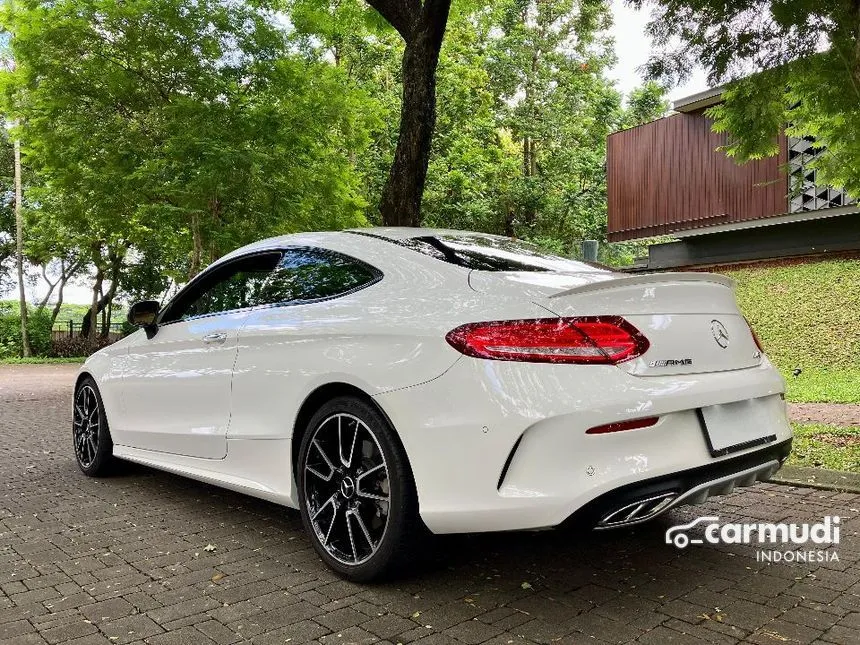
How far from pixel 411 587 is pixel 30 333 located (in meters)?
29.1

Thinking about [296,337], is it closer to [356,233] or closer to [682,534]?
[356,233]

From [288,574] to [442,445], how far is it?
3.88 feet

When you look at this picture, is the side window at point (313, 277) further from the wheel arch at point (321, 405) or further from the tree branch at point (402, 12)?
the tree branch at point (402, 12)

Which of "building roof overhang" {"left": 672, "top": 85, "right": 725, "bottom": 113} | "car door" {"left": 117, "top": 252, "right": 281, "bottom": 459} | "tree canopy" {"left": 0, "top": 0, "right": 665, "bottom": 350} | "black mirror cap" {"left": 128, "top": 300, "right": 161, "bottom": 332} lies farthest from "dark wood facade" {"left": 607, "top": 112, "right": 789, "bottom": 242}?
"car door" {"left": 117, "top": 252, "right": 281, "bottom": 459}

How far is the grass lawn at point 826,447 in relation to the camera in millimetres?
5723

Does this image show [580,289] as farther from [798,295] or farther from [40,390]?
[798,295]

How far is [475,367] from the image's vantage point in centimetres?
292

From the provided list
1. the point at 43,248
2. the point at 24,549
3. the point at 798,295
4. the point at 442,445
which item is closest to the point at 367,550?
the point at 442,445

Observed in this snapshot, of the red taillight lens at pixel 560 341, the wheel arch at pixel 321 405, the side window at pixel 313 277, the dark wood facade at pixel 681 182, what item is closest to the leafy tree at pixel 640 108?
the dark wood facade at pixel 681 182

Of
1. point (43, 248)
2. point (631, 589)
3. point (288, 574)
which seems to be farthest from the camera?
point (43, 248)

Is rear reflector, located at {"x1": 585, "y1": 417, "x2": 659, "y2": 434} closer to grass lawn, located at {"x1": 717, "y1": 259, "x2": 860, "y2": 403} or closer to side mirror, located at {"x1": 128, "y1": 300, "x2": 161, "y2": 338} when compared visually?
side mirror, located at {"x1": 128, "y1": 300, "x2": 161, "y2": 338}

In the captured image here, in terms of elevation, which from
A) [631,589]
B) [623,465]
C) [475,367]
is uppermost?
[475,367]

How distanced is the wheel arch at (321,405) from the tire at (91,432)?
2.56 m

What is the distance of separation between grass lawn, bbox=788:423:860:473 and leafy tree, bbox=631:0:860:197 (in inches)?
103
